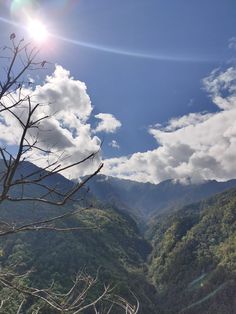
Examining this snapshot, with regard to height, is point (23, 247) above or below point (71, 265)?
above

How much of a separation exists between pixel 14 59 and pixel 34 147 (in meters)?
0.62

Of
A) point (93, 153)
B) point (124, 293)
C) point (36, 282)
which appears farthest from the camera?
point (124, 293)

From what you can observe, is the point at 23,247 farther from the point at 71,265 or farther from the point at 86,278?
the point at 86,278

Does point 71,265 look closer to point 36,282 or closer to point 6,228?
point 36,282

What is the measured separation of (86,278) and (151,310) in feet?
677

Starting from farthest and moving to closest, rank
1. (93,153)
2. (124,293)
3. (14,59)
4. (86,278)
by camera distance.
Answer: (124,293)
(86,278)
(14,59)
(93,153)

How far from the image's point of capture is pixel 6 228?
317 cm

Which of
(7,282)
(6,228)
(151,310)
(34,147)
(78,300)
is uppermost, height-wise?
(34,147)

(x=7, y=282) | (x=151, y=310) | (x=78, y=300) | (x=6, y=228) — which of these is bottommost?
(x=151, y=310)

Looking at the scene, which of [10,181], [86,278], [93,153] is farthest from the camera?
[86,278]

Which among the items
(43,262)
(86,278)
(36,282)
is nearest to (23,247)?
(43,262)

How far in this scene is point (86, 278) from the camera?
3.43m

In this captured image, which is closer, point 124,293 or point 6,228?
point 6,228

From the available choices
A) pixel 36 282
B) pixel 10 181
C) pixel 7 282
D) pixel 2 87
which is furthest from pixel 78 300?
pixel 36 282
